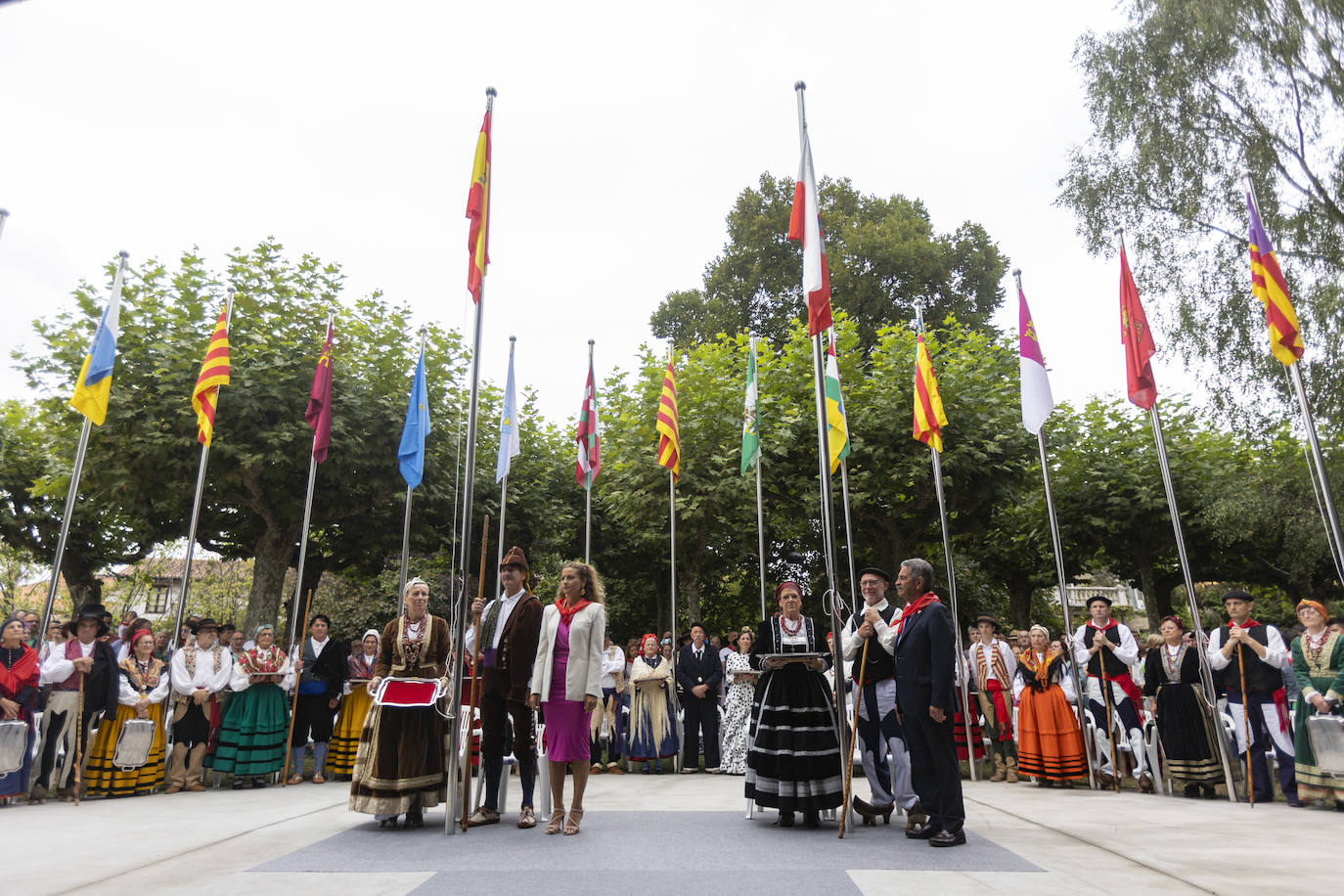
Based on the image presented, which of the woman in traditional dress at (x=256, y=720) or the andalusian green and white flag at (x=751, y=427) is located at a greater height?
the andalusian green and white flag at (x=751, y=427)

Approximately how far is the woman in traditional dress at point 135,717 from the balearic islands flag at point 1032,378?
11.3 m

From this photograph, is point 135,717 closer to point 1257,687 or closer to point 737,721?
point 737,721

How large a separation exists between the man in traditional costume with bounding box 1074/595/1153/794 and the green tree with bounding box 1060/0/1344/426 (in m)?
8.36

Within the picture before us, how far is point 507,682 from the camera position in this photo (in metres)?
6.95

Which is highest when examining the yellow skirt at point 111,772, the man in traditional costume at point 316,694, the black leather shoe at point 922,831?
the man in traditional costume at point 316,694

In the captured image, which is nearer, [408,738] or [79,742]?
[408,738]

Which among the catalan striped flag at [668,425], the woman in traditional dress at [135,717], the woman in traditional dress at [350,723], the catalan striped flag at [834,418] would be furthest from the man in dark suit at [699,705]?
the woman in traditional dress at [135,717]

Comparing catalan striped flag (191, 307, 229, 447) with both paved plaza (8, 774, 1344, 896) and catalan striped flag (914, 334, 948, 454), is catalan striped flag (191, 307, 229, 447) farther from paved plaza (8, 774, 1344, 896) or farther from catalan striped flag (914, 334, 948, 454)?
catalan striped flag (914, 334, 948, 454)

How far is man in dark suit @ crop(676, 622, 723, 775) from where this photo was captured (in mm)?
13320

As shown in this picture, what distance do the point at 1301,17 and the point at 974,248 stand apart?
12119mm

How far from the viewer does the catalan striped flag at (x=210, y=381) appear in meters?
11.7

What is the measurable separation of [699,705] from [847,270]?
1675 centimetres

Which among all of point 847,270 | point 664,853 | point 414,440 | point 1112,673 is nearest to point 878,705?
point 664,853

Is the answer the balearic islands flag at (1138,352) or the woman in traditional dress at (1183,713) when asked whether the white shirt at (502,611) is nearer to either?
the woman in traditional dress at (1183,713)
